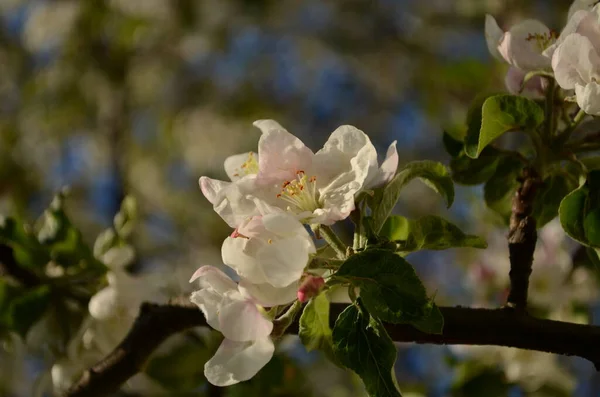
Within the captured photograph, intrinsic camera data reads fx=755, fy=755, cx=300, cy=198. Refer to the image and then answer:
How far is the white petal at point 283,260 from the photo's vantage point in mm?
555

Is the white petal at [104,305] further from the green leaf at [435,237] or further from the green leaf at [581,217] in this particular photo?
the green leaf at [581,217]

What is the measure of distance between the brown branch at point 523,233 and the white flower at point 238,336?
265 mm

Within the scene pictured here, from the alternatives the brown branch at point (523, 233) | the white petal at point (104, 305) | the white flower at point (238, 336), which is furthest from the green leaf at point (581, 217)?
the white petal at point (104, 305)

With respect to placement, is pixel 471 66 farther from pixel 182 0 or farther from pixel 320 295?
pixel 320 295

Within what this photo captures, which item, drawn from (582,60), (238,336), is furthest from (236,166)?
(582,60)

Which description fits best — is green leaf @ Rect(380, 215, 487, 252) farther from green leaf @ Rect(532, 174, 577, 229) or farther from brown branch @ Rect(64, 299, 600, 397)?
green leaf @ Rect(532, 174, 577, 229)

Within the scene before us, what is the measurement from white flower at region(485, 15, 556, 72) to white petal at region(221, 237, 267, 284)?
339mm

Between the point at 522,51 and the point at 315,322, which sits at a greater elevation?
the point at 522,51

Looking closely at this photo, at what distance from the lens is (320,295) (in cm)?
60

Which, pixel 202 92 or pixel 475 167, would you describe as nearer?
pixel 475 167

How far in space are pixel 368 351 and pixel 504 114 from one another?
28 cm

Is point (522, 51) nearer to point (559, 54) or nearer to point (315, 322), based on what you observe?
point (559, 54)

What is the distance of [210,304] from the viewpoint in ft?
1.96

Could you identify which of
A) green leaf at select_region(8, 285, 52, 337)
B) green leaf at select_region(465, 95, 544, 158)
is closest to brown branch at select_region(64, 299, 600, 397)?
green leaf at select_region(465, 95, 544, 158)
